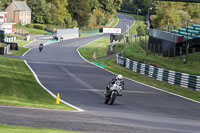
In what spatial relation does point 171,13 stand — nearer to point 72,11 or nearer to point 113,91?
point 72,11

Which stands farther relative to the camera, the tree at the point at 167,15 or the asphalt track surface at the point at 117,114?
the tree at the point at 167,15

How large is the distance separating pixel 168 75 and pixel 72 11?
119 meters

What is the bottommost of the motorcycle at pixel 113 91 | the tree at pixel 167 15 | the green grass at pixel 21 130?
the motorcycle at pixel 113 91

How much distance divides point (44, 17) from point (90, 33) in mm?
16564

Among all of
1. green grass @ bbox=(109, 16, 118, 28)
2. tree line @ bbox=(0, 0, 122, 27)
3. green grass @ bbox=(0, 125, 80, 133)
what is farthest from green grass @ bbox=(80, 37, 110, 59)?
green grass @ bbox=(109, 16, 118, 28)

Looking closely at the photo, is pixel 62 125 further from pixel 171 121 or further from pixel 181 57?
pixel 181 57

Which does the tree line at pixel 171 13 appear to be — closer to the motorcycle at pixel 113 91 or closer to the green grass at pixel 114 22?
the green grass at pixel 114 22

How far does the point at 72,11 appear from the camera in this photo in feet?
509

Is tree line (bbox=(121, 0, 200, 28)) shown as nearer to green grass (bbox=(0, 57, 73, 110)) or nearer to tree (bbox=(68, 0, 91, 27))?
tree (bbox=(68, 0, 91, 27))

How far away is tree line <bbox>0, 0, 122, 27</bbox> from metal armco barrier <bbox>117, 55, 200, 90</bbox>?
297ft

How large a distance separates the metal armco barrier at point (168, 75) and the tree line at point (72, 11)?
90551 mm

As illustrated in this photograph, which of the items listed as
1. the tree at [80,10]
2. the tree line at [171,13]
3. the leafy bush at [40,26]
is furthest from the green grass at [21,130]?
the tree at [80,10]

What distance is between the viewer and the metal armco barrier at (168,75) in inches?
1334

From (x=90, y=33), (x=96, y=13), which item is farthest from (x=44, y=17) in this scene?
(x=96, y=13)
